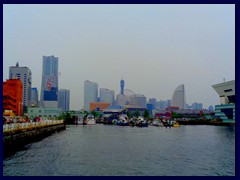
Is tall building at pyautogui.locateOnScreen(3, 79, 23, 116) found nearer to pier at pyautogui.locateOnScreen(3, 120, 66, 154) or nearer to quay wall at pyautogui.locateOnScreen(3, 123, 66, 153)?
quay wall at pyautogui.locateOnScreen(3, 123, 66, 153)

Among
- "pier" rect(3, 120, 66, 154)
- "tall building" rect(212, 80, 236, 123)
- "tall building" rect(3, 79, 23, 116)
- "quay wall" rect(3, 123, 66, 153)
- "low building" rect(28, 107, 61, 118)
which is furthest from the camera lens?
"low building" rect(28, 107, 61, 118)

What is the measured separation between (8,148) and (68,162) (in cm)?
1039

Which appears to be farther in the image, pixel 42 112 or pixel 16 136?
pixel 42 112

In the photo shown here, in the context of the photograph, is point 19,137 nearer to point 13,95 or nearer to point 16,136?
point 16,136

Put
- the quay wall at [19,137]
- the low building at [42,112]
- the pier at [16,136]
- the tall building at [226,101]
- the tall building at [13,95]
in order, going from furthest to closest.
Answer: the low building at [42,112] < the tall building at [226,101] < the tall building at [13,95] < the pier at [16,136] < the quay wall at [19,137]

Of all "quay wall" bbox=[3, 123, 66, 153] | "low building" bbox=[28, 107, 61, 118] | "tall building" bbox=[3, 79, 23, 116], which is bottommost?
"quay wall" bbox=[3, 123, 66, 153]

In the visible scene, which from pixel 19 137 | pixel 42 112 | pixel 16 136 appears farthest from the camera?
pixel 42 112

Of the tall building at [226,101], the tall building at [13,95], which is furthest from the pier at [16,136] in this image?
the tall building at [226,101]

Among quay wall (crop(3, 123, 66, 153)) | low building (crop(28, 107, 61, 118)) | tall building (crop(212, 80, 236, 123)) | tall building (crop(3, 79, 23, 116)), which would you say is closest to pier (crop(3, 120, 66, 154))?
quay wall (crop(3, 123, 66, 153))

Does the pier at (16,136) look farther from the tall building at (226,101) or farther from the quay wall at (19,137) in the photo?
the tall building at (226,101)

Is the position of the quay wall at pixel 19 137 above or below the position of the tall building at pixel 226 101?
below

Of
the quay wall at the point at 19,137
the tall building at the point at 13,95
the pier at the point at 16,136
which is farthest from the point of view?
the tall building at the point at 13,95

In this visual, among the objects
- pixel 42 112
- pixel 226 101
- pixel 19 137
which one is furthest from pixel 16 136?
pixel 42 112
